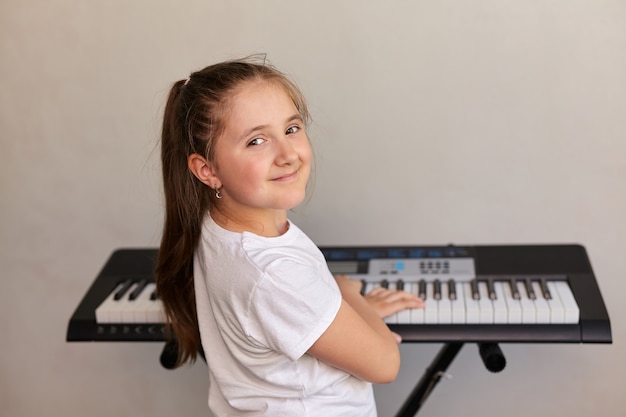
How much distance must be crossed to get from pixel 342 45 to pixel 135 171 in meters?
0.74

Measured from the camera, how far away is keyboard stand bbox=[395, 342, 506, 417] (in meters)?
1.87

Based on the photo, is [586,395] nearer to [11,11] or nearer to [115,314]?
[115,314]

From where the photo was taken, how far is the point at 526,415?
2.69m

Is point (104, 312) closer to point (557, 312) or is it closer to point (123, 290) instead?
point (123, 290)

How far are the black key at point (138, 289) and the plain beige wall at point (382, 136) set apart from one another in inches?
21.4

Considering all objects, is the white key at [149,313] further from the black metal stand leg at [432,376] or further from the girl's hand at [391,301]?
the black metal stand leg at [432,376]

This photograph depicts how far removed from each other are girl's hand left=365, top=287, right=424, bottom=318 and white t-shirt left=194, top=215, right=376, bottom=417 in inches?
8.8

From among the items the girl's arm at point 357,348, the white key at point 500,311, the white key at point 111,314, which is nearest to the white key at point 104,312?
the white key at point 111,314

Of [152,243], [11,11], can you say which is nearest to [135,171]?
[152,243]

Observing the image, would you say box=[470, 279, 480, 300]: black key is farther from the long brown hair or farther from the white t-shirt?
the long brown hair

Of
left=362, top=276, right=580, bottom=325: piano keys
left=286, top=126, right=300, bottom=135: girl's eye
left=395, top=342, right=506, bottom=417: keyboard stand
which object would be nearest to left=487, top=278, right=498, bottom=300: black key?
left=362, top=276, right=580, bottom=325: piano keys

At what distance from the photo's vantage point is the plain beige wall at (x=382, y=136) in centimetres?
238

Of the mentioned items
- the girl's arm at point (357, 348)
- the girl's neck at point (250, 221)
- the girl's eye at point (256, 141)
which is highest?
the girl's eye at point (256, 141)

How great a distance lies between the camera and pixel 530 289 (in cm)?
196
